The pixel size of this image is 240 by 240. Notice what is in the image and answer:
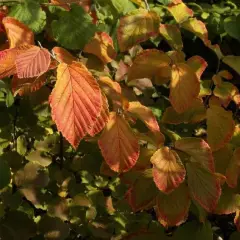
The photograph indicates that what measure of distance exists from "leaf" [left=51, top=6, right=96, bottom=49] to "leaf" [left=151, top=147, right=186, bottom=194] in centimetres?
41

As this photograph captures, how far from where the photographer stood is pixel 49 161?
156cm

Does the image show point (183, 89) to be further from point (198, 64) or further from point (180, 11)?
point (180, 11)

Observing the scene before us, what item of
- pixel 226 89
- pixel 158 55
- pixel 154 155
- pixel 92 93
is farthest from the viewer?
Answer: pixel 226 89

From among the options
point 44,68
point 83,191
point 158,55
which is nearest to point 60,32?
point 158,55

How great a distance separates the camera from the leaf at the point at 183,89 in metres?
1.27

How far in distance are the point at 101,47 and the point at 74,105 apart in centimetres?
51

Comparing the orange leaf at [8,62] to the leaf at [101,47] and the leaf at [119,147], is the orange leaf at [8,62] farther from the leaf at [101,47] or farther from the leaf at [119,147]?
the leaf at [101,47]

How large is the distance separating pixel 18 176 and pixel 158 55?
568 mm

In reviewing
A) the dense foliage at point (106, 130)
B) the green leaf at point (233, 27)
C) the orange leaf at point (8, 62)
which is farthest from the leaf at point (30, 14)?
the green leaf at point (233, 27)

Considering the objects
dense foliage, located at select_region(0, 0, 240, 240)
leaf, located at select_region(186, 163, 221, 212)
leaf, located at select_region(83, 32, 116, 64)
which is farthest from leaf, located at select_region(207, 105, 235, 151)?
leaf, located at select_region(83, 32, 116, 64)

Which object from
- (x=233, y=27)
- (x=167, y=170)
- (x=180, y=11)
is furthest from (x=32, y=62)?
(x=233, y=27)

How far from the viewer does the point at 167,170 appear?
1.15 m

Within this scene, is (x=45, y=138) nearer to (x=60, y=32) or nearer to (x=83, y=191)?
(x=83, y=191)

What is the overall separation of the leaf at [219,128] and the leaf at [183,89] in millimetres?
99
